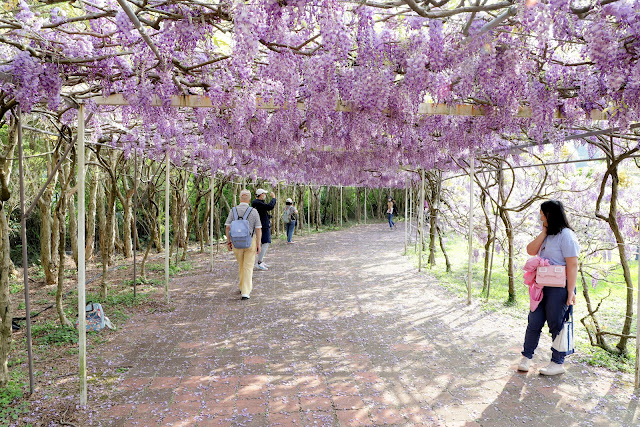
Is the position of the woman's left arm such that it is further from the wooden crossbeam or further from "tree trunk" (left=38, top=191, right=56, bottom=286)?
"tree trunk" (left=38, top=191, right=56, bottom=286)

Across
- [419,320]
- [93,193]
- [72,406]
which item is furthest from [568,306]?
[93,193]

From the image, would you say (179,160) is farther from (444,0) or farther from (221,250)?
(444,0)

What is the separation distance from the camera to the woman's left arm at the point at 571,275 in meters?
A: 3.22

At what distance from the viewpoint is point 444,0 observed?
6.80ft

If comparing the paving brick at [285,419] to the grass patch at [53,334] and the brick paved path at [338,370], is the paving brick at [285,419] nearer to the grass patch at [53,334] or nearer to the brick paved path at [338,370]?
the brick paved path at [338,370]

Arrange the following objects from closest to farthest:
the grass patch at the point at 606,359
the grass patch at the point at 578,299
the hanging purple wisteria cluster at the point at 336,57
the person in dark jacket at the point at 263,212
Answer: the hanging purple wisteria cluster at the point at 336,57 → the grass patch at the point at 606,359 → the grass patch at the point at 578,299 → the person in dark jacket at the point at 263,212

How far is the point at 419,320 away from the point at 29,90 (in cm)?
410

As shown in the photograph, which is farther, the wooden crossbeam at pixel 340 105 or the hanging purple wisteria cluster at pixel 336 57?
the wooden crossbeam at pixel 340 105

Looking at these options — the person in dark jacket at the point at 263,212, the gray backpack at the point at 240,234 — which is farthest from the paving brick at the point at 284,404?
the person in dark jacket at the point at 263,212

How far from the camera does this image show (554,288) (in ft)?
10.9

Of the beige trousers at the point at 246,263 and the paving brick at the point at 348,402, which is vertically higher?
the beige trousers at the point at 246,263

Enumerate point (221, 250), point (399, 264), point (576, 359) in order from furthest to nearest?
point (221, 250) < point (399, 264) < point (576, 359)

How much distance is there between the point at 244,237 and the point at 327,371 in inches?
99.4

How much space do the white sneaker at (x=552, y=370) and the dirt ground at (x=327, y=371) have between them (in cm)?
5
